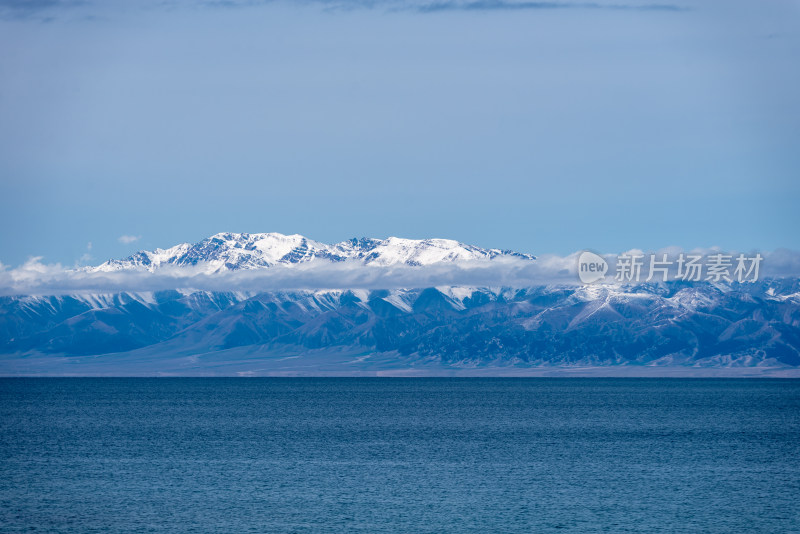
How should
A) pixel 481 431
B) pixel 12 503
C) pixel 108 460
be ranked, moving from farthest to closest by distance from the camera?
pixel 481 431, pixel 108 460, pixel 12 503

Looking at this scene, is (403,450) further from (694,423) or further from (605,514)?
(694,423)

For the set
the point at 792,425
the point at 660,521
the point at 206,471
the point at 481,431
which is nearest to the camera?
the point at 660,521

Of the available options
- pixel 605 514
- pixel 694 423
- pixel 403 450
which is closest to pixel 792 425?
pixel 694 423

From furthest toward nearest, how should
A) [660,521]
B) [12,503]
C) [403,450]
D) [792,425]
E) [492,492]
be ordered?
[792,425]
[403,450]
[492,492]
[12,503]
[660,521]

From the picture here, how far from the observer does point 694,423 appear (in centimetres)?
15088

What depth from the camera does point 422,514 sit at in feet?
223

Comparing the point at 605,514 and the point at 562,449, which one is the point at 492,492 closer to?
the point at 605,514

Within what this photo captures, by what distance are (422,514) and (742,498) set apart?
24019 mm

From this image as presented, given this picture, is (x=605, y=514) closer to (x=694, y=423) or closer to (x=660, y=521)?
(x=660, y=521)

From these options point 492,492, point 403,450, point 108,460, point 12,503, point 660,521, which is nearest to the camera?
point 660,521

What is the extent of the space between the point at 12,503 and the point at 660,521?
4311 cm

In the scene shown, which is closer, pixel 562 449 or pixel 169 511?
pixel 169 511

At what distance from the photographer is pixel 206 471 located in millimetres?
87438

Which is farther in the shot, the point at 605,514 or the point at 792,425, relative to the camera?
the point at 792,425
